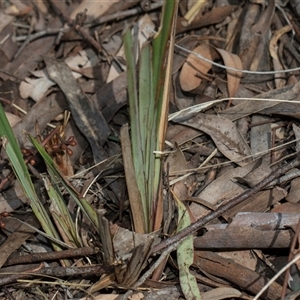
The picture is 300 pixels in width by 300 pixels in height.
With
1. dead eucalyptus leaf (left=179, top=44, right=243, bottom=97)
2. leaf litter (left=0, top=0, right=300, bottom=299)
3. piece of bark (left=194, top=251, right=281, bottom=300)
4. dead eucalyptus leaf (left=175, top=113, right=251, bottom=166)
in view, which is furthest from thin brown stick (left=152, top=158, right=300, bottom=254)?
dead eucalyptus leaf (left=179, top=44, right=243, bottom=97)

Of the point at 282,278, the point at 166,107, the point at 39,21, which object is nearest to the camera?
the point at 166,107

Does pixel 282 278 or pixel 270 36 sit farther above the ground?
pixel 270 36

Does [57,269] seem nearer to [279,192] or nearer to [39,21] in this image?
[279,192]

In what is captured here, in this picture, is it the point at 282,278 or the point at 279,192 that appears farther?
the point at 279,192

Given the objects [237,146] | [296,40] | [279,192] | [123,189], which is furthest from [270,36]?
[123,189]

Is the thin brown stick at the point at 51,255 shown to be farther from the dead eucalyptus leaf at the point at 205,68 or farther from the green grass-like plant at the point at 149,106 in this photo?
the dead eucalyptus leaf at the point at 205,68

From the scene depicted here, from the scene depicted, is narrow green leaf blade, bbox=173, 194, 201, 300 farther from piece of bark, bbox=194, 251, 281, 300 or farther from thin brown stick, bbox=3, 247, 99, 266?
thin brown stick, bbox=3, 247, 99, 266

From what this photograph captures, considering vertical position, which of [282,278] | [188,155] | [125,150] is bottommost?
[282,278]

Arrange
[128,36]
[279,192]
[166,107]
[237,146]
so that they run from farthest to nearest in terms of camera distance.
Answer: [237,146], [279,192], [166,107], [128,36]
